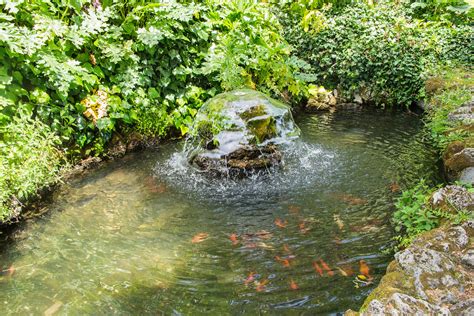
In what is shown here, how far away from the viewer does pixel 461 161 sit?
4.20m

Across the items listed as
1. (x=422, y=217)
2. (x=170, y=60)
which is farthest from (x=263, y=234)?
(x=170, y=60)

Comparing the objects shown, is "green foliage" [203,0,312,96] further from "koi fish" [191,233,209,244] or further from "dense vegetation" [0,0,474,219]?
"koi fish" [191,233,209,244]

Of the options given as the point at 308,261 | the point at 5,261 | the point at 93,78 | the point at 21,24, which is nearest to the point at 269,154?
the point at 308,261

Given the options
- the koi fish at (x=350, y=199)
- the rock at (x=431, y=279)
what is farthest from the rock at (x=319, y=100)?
the rock at (x=431, y=279)

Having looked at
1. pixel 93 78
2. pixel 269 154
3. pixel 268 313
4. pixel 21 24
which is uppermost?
pixel 21 24

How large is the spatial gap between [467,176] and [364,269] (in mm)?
1592

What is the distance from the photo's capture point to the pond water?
128 inches

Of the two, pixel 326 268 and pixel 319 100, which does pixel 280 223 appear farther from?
pixel 319 100

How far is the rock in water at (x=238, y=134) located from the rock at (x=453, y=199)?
8.81 feet

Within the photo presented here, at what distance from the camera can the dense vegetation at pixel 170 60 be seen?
512 cm

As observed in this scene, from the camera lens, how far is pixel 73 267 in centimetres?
373

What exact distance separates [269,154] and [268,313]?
312cm

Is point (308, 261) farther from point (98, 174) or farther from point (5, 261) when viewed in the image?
point (98, 174)

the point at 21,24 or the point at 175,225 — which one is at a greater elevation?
the point at 21,24
